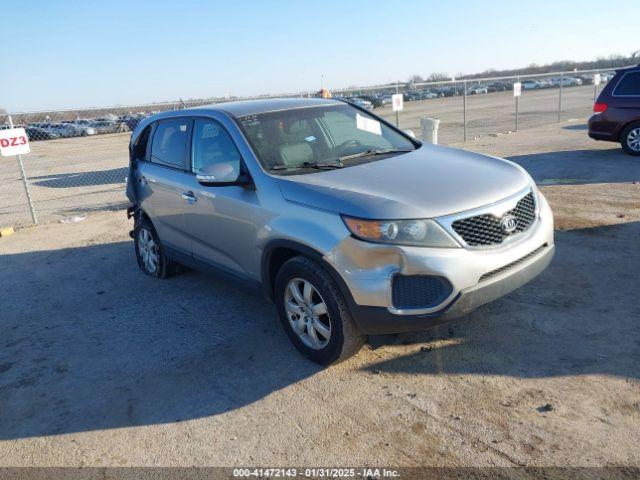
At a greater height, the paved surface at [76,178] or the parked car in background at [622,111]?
the parked car in background at [622,111]

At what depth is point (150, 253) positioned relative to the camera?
6.01 metres

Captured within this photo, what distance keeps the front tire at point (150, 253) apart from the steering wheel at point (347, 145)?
2.33m

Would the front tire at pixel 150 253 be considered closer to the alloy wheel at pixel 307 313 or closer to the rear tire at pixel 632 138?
the alloy wheel at pixel 307 313

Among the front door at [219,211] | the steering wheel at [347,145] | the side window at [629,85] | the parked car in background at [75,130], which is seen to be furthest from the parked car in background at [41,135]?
the steering wheel at [347,145]

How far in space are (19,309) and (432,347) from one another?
13.6 feet

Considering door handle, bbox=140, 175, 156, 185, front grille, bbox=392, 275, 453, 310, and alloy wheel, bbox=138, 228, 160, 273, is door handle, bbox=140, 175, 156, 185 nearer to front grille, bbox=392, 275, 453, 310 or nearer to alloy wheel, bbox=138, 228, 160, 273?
alloy wheel, bbox=138, 228, 160, 273

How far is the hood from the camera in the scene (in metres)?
3.31

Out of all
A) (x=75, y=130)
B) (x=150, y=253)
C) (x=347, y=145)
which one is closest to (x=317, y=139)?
(x=347, y=145)

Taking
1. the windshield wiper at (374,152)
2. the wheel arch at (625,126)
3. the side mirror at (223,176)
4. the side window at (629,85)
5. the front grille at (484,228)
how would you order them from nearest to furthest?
→ the front grille at (484,228) → the side mirror at (223,176) → the windshield wiper at (374,152) → the side window at (629,85) → the wheel arch at (625,126)

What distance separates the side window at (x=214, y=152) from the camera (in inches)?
158

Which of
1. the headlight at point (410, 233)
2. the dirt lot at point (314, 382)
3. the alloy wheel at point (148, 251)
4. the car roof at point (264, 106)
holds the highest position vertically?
the car roof at point (264, 106)

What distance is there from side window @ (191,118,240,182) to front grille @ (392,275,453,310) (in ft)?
5.16

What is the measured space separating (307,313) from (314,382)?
0.47 metres

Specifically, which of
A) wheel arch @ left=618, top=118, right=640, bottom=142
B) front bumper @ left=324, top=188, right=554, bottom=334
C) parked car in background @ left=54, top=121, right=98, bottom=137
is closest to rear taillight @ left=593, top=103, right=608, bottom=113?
wheel arch @ left=618, top=118, right=640, bottom=142
